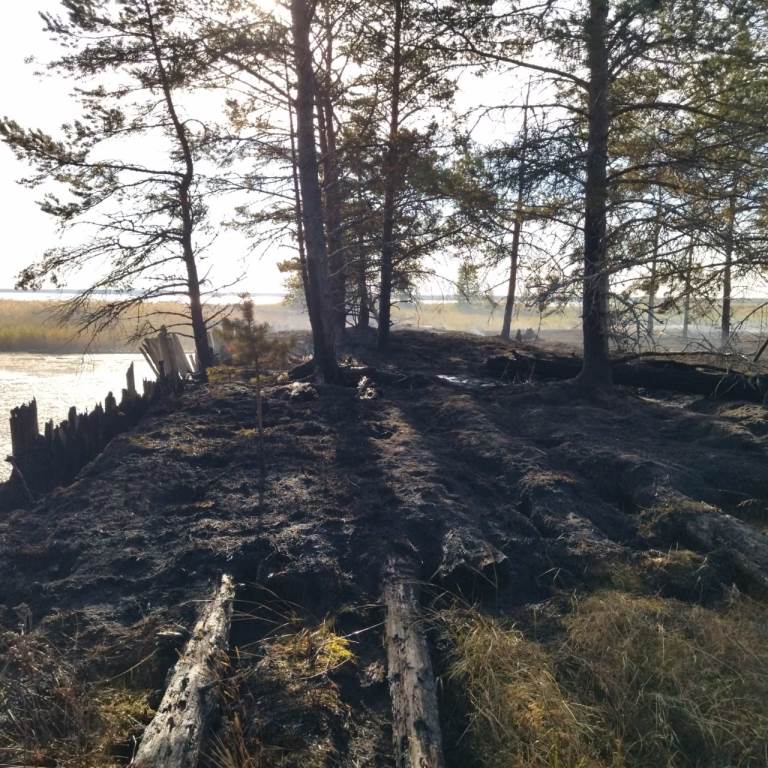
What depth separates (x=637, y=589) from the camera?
15.1ft

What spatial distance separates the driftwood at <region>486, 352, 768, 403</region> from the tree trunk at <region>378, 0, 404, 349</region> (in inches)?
136

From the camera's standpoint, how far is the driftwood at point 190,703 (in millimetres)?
3076

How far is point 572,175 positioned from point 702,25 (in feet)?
7.85

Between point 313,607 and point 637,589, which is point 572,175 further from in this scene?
point 313,607

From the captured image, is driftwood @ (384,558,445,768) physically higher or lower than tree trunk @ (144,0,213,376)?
lower

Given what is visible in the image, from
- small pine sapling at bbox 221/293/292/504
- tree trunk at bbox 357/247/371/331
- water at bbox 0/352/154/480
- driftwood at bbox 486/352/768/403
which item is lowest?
water at bbox 0/352/154/480

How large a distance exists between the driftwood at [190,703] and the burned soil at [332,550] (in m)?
0.13

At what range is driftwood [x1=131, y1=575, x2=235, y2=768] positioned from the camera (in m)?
3.08

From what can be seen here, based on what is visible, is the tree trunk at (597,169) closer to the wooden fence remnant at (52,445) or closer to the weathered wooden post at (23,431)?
the wooden fence remnant at (52,445)

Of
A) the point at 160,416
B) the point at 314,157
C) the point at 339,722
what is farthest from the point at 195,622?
the point at 314,157

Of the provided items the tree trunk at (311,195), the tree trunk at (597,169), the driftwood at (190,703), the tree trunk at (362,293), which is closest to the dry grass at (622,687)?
the driftwood at (190,703)

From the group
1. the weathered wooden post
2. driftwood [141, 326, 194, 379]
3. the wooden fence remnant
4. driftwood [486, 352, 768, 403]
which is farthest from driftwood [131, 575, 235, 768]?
driftwood [141, 326, 194, 379]

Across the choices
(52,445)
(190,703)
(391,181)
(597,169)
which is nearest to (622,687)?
(190,703)

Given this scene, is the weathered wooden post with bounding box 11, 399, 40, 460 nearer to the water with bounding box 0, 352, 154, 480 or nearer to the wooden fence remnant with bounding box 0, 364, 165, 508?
the wooden fence remnant with bounding box 0, 364, 165, 508
